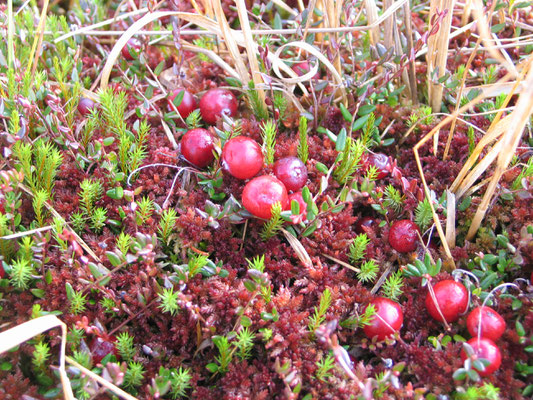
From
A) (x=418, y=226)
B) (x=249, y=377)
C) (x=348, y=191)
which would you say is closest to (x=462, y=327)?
(x=418, y=226)

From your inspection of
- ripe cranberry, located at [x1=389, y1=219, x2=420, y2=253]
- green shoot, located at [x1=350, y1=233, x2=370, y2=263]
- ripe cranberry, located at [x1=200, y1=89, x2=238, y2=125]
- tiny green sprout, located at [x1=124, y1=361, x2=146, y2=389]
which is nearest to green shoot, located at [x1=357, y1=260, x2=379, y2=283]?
green shoot, located at [x1=350, y1=233, x2=370, y2=263]

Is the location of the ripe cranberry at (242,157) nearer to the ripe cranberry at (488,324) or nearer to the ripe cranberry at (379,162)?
the ripe cranberry at (379,162)

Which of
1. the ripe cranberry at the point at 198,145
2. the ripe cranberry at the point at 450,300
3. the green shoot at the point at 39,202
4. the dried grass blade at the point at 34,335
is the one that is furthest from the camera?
the ripe cranberry at the point at 198,145

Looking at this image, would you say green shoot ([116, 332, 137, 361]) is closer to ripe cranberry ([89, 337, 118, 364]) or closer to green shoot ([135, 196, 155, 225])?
ripe cranberry ([89, 337, 118, 364])

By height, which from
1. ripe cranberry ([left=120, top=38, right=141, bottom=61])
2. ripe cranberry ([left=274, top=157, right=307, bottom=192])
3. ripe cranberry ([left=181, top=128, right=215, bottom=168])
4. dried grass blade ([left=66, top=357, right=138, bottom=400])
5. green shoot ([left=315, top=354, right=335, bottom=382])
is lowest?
green shoot ([left=315, top=354, right=335, bottom=382])

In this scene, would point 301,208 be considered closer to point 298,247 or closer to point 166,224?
point 298,247

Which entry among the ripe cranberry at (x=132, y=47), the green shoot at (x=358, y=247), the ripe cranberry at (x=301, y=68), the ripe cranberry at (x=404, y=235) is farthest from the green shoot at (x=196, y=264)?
the ripe cranberry at (x=132, y=47)

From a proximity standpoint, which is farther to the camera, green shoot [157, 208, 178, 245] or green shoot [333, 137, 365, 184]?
green shoot [333, 137, 365, 184]
